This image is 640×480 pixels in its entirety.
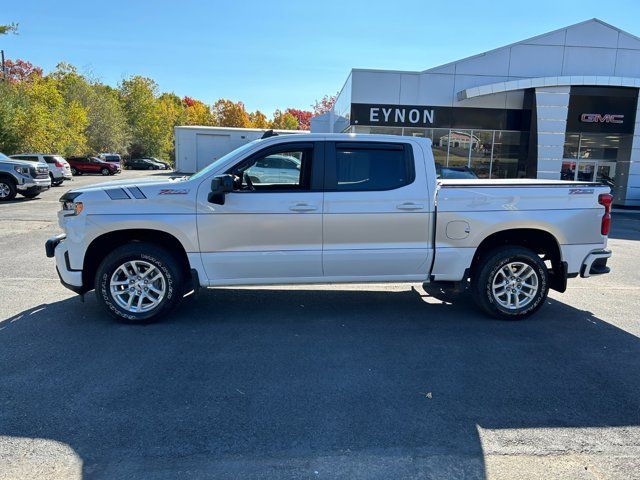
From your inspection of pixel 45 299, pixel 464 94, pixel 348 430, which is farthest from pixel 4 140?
pixel 348 430

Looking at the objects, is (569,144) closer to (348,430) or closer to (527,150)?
(527,150)

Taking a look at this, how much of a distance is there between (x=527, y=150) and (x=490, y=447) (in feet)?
72.5

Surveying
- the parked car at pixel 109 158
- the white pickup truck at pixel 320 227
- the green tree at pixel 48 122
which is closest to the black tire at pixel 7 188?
the white pickup truck at pixel 320 227

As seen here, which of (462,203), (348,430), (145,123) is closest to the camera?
(348,430)

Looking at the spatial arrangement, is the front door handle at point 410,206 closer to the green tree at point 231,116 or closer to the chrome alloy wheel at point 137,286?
the chrome alloy wheel at point 137,286

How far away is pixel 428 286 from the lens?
21.3ft

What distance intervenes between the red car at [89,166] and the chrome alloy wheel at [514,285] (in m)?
41.1

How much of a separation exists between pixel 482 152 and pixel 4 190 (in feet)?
65.6

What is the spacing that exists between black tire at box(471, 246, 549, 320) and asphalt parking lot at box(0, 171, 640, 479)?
18cm

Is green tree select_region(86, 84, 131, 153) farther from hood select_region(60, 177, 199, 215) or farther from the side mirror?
the side mirror

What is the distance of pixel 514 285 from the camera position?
550 centimetres

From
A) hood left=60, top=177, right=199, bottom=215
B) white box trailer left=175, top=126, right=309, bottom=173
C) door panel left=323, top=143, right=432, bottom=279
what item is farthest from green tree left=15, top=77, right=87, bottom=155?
door panel left=323, top=143, right=432, bottom=279

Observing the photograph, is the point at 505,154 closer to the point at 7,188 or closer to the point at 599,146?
the point at 599,146

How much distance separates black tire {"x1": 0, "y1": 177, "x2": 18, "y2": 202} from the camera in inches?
673
